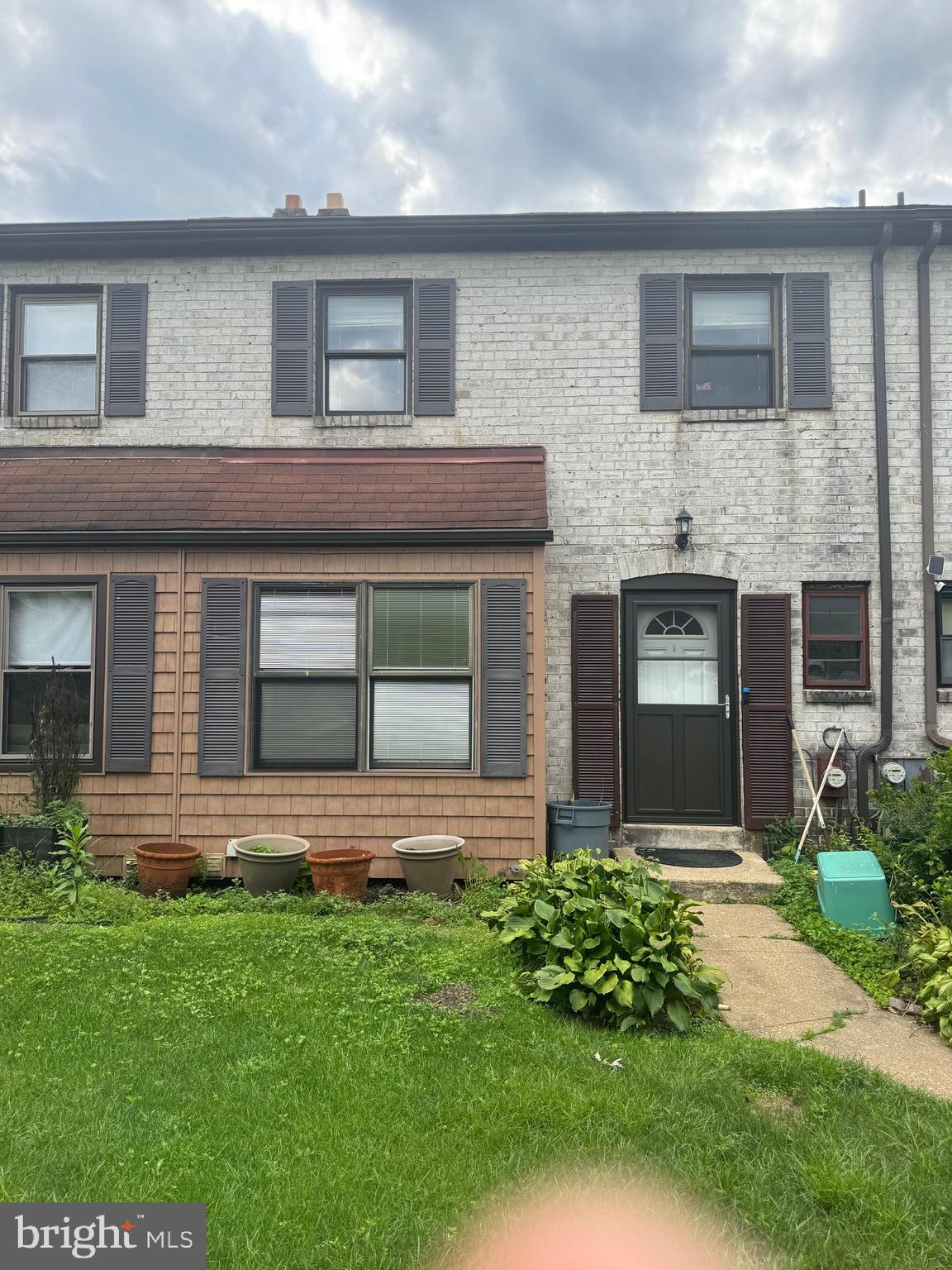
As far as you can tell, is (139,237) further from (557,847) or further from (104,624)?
(557,847)

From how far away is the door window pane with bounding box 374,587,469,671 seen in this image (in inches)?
257

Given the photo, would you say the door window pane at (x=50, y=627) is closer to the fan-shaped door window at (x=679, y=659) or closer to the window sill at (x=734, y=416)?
the fan-shaped door window at (x=679, y=659)

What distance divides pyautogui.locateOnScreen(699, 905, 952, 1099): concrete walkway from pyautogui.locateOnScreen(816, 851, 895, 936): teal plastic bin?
0.33m

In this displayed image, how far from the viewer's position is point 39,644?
6727mm

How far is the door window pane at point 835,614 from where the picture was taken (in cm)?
740

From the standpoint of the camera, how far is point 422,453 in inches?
305

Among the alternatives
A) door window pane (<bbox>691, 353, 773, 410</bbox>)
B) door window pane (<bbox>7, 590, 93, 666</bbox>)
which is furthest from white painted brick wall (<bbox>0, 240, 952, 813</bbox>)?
door window pane (<bbox>7, 590, 93, 666</bbox>)

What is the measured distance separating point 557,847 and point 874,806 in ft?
9.15

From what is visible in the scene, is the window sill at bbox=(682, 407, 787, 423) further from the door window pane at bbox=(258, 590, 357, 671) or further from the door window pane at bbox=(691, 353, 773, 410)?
the door window pane at bbox=(258, 590, 357, 671)

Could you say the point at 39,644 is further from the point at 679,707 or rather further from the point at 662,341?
the point at 662,341

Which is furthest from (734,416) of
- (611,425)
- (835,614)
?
(835,614)

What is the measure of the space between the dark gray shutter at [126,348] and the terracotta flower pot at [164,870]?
428 cm

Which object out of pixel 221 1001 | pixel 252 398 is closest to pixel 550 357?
pixel 252 398

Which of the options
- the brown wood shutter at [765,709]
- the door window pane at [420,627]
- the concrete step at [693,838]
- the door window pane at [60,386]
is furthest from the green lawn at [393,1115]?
the door window pane at [60,386]
